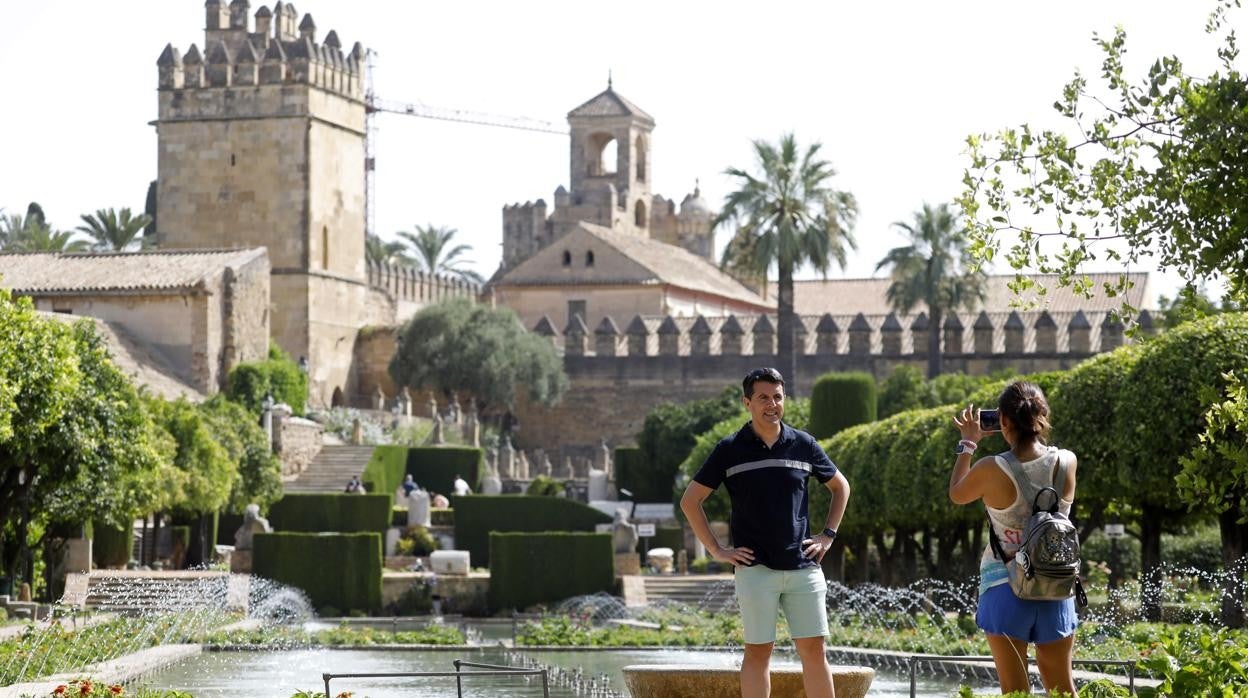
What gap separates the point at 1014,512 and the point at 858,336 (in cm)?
5131

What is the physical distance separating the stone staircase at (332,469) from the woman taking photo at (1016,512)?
39.0m

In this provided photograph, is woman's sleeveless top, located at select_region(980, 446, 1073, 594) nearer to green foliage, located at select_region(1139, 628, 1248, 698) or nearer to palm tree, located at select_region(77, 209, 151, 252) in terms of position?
green foliage, located at select_region(1139, 628, 1248, 698)

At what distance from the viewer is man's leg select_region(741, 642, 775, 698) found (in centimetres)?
802

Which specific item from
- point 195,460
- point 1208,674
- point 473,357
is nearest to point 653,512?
point 473,357

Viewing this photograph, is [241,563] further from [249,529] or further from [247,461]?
[247,461]

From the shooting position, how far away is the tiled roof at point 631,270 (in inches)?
2667

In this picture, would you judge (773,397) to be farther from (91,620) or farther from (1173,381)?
(91,620)

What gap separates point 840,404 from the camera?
129 feet

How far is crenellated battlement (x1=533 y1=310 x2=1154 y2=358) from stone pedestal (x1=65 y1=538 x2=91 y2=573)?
30955 millimetres

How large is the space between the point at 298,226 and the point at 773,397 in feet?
171

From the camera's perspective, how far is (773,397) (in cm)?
805

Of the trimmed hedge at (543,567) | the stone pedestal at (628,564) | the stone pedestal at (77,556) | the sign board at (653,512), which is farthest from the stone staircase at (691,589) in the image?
the sign board at (653,512)

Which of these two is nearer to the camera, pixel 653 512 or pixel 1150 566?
pixel 1150 566

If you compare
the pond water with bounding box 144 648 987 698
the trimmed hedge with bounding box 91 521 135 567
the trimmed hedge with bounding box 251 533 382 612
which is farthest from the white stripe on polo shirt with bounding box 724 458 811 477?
the trimmed hedge with bounding box 91 521 135 567
